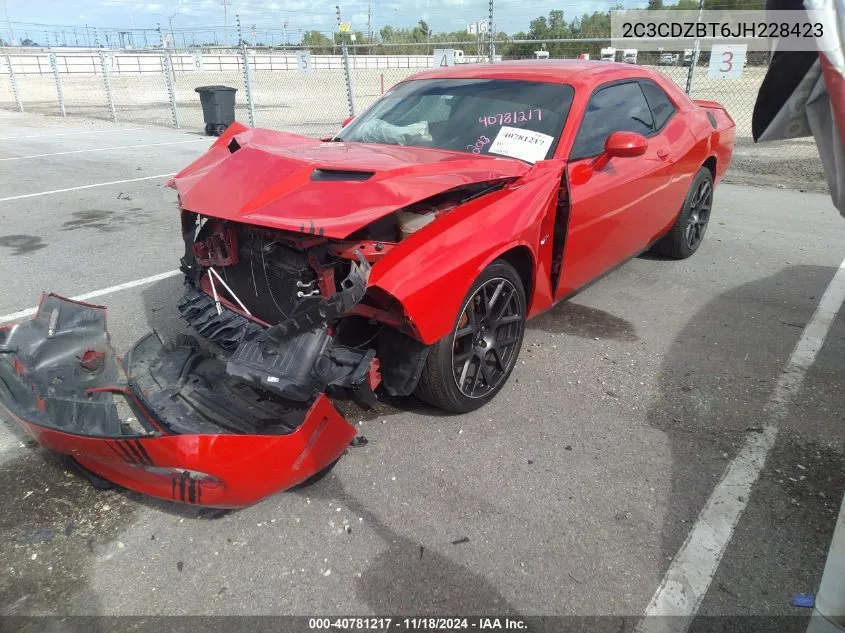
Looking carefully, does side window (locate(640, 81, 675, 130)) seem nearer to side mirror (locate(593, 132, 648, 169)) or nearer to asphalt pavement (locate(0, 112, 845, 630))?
side mirror (locate(593, 132, 648, 169))

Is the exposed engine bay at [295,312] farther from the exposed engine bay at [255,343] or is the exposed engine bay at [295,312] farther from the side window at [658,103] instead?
the side window at [658,103]

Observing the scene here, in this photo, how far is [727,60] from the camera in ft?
29.6

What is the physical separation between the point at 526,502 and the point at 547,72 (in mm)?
2709

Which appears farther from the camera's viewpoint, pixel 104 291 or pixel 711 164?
pixel 711 164

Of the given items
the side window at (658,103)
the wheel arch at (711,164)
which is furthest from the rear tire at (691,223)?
the side window at (658,103)

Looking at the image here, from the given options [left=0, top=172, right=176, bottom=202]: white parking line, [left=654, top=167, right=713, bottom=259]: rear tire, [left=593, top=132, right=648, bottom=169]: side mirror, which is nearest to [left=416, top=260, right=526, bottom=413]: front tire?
[left=593, top=132, right=648, bottom=169]: side mirror

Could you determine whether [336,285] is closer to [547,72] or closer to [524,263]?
[524,263]

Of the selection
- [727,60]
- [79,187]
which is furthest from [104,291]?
[727,60]

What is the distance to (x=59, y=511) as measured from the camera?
2.46 metres

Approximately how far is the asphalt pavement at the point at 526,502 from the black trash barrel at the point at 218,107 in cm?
1002

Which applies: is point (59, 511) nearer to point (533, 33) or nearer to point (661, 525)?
point (661, 525)

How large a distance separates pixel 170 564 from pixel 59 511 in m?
0.63

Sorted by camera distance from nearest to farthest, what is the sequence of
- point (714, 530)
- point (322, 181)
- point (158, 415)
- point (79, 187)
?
point (714, 530)
point (158, 415)
point (322, 181)
point (79, 187)

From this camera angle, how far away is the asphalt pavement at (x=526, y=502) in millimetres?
2102
